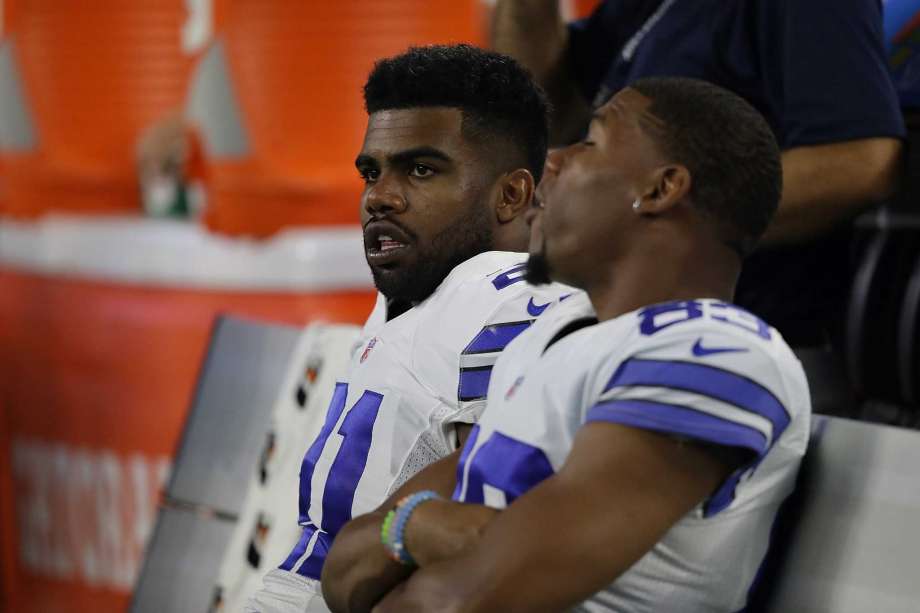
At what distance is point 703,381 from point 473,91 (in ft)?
2.38

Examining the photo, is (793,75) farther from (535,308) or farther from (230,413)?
(230,413)

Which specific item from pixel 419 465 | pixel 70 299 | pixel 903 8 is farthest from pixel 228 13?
pixel 419 465

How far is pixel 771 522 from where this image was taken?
1.42 m

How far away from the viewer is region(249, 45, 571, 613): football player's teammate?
1.62 meters

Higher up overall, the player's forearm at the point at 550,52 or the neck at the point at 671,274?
the neck at the point at 671,274

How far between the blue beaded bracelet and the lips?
460 millimetres

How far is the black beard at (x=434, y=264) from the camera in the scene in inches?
69.2

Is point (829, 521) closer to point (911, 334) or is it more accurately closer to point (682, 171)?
point (682, 171)

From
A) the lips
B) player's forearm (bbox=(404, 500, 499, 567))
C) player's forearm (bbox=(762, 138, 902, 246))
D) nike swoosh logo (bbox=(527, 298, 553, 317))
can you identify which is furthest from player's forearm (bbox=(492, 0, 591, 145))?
player's forearm (bbox=(404, 500, 499, 567))

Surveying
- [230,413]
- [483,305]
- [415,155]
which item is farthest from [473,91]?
[230,413]

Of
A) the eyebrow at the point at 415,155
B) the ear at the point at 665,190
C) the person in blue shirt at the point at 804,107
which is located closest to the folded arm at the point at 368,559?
the ear at the point at 665,190

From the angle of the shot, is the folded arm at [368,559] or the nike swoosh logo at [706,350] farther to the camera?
the folded arm at [368,559]

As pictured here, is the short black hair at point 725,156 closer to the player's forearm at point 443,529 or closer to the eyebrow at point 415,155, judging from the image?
the player's forearm at point 443,529

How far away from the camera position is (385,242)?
176cm
